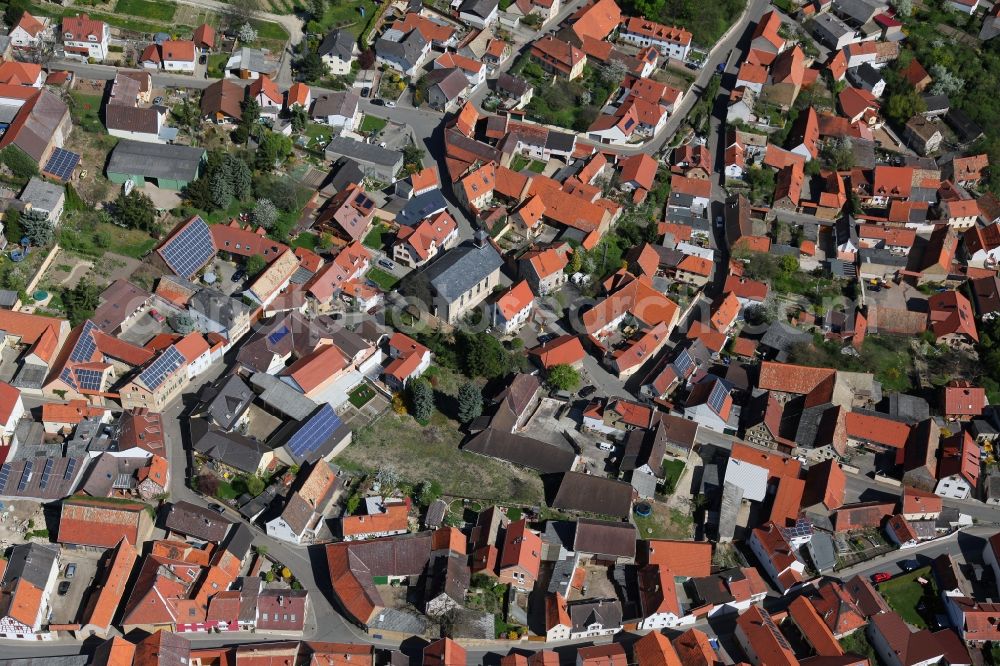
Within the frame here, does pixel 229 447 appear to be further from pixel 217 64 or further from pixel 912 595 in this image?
pixel 912 595

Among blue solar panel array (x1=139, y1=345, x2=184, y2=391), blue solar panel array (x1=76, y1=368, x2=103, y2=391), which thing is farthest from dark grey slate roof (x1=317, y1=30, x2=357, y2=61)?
blue solar panel array (x1=76, y1=368, x2=103, y2=391)

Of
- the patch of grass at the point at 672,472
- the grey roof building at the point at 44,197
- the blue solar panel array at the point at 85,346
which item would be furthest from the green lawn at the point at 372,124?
the patch of grass at the point at 672,472

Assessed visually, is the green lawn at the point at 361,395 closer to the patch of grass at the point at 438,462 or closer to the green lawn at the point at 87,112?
the patch of grass at the point at 438,462

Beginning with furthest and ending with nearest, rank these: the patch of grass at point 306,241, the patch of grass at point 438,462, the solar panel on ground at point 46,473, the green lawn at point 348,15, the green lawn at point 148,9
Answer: the green lawn at point 348,15, the green lawn at point 148,9, the patch of grass at point 306,241, the patch of grass at point 438,462, the solar panel on ground at point 46,473

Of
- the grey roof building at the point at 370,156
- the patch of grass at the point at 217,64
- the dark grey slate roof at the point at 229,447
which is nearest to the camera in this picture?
the dark grey slate roof at the point at 229,447

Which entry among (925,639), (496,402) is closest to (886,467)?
(925,639)

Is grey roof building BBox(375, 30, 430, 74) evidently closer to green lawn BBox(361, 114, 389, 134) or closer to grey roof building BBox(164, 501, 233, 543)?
green lawn BBox(361, 114, 389, 134)
